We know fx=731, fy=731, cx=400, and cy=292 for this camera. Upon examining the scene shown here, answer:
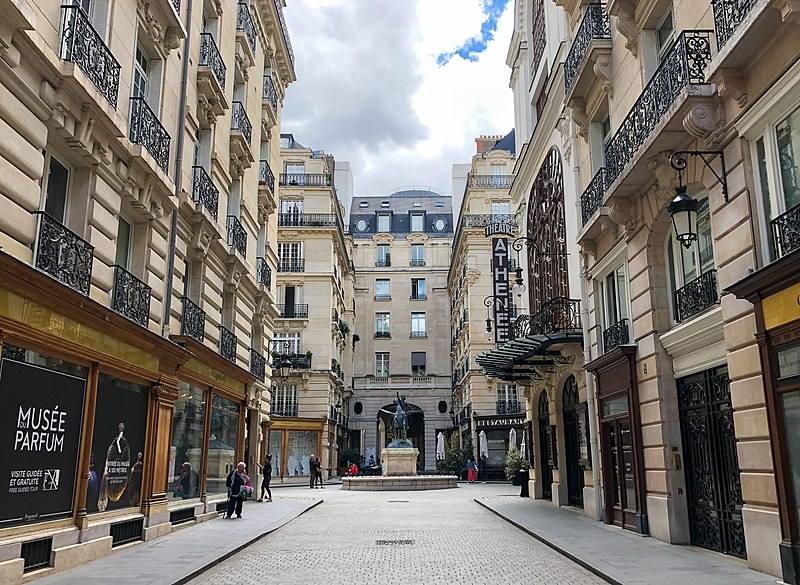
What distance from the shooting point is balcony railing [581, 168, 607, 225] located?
16.8 m

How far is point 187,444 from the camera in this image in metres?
17.3

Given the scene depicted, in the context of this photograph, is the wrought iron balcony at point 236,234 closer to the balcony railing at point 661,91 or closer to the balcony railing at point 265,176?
the balcony railing at point 265,176

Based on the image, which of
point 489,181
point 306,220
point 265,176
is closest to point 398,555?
point 265,176

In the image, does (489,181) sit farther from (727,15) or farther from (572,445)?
(727,15)

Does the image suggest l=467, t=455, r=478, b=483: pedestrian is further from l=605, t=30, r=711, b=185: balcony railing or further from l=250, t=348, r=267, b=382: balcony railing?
l=605, t=30, r=711, b=185: balcony railing

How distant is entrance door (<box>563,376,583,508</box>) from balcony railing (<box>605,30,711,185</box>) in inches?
309

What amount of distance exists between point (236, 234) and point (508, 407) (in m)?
29.2

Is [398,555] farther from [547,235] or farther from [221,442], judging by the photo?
[547,235]

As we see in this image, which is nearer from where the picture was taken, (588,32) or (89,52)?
(89,52)

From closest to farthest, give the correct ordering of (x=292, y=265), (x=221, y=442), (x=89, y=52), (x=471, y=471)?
(x=89, y=52) < (x=221, y=442) < (x=471, y=471) < (x=292, y=265)

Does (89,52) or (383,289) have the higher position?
(383,289)

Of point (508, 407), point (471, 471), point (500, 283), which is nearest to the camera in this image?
point (500, 283)

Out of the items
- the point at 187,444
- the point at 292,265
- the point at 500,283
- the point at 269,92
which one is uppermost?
the point at 269,92

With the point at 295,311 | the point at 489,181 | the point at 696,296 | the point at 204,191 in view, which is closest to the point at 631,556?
the point at 696,296
